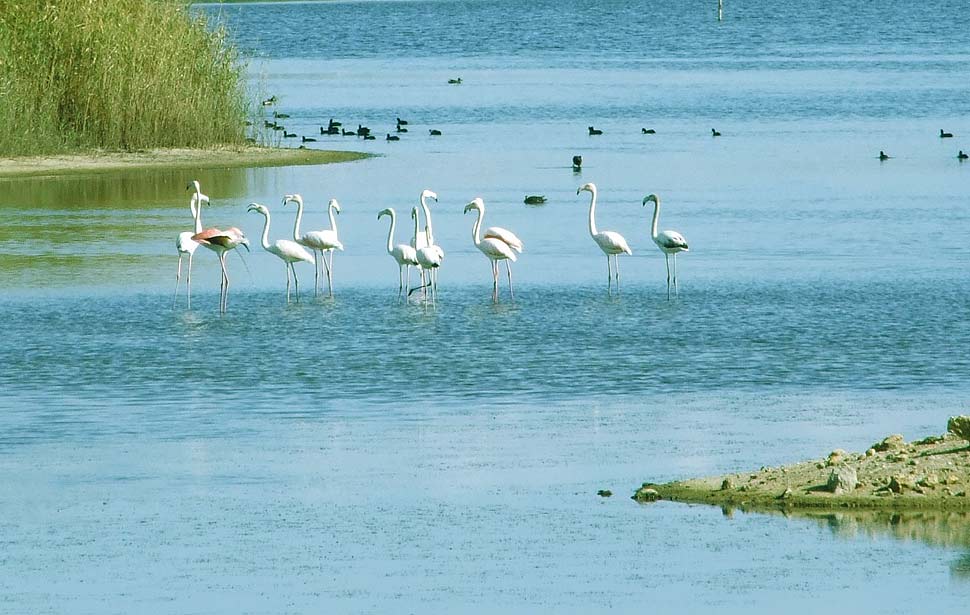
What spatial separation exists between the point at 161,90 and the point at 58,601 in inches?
1128

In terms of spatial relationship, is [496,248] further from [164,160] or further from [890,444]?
[164,160]

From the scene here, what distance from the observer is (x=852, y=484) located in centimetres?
1112

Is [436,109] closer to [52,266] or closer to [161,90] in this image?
[161,90]

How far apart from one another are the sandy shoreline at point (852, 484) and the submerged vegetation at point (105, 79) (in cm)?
2597

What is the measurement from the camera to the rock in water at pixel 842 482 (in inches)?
438

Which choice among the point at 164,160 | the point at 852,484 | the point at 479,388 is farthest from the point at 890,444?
the point at 164,160

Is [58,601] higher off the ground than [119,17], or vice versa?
[119,17]

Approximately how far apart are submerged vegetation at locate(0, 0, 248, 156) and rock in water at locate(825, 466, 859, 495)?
2655 centimetres

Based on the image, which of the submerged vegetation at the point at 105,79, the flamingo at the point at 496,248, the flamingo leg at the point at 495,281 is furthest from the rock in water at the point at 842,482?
the submerged vegetation at the point at 105,79

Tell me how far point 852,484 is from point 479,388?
476 cm

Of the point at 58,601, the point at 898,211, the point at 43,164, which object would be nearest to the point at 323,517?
the point at 58,601

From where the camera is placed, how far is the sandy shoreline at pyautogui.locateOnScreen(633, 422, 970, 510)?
11.0 m

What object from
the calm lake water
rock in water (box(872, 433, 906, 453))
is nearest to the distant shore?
the calm lake water

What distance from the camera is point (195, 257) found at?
25188 millimetres
